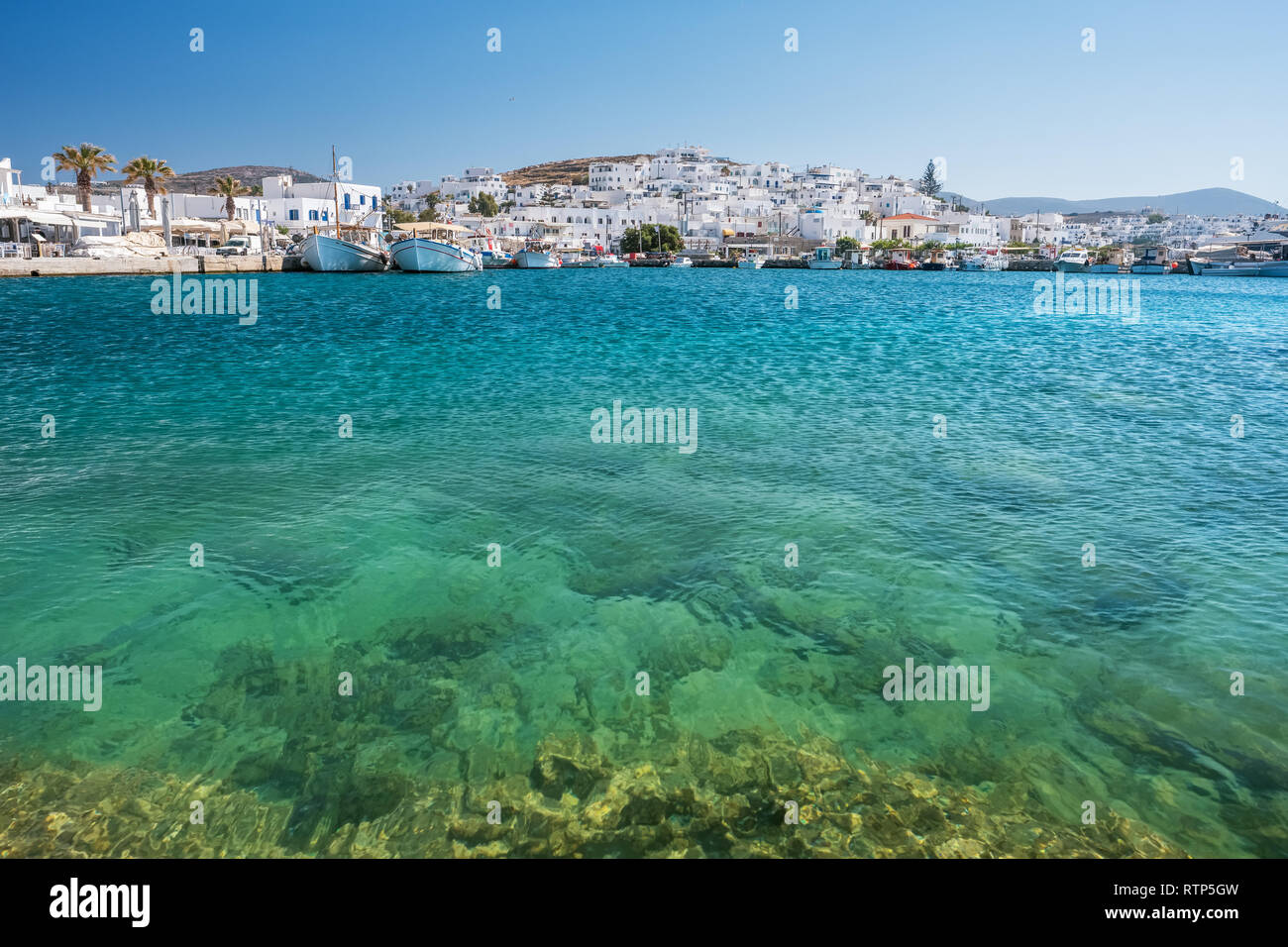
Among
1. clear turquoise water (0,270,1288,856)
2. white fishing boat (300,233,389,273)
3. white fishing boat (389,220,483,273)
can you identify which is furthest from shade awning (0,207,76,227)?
clear turquoise water (0,270,1288,856)

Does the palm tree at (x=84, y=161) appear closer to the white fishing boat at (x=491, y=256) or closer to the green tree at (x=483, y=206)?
the white fishing boat at (x=491, y=256)

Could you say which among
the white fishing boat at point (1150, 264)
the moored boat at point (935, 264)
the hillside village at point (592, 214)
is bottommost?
the white fishing boat at point (1150, 264)

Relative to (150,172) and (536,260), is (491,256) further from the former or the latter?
(150,172)

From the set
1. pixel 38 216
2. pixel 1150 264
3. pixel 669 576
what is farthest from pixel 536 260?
pixel 669 576

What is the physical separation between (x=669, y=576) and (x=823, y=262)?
119514mm

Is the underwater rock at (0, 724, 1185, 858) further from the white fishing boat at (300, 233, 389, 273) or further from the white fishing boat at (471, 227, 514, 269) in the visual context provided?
the white fishing boat at (471, 227, 514, 269)

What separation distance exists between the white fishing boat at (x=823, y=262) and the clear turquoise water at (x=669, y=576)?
104174 millimetres

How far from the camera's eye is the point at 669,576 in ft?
26.6

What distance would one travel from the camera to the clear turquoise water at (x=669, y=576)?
554 cm

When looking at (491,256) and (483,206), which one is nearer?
(491,256)

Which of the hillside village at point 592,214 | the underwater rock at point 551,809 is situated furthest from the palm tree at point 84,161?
the underwater rock at point 551,809
